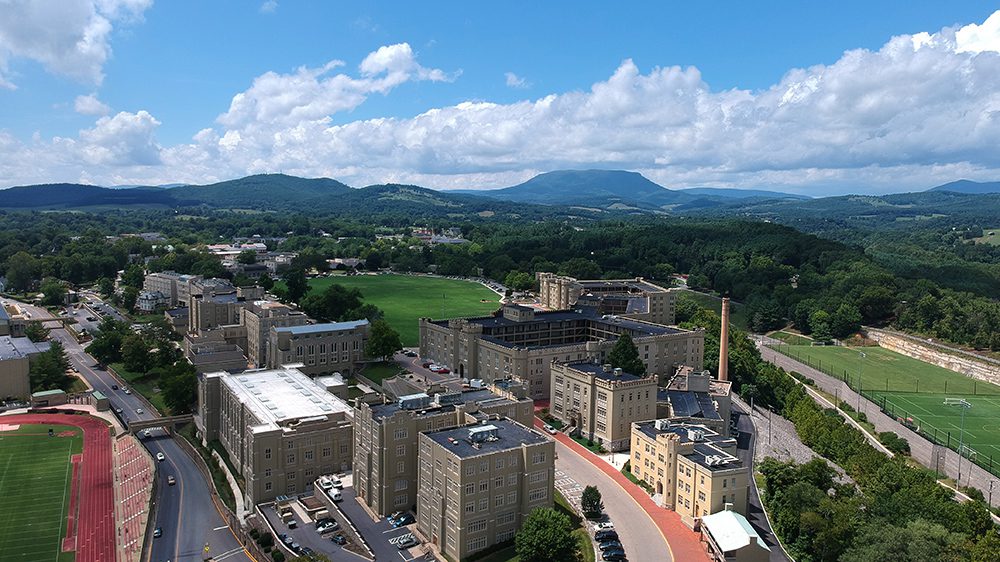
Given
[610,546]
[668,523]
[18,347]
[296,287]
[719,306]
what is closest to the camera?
[610,546]

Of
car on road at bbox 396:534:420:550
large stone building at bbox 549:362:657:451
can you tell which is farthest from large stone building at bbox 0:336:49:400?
large stone building at bbox 549:362:657:451

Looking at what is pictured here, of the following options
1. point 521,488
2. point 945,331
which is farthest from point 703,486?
point 945,331

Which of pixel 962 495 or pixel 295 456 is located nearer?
pixel 295 456

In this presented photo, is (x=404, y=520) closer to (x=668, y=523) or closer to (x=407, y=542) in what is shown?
(x=407, y=542)

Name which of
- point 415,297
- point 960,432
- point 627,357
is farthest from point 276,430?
point 415,297

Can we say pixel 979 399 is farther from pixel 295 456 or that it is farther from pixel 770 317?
pixel 295 456

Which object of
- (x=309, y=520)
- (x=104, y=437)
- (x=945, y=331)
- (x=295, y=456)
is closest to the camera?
(x=309, y=520)
